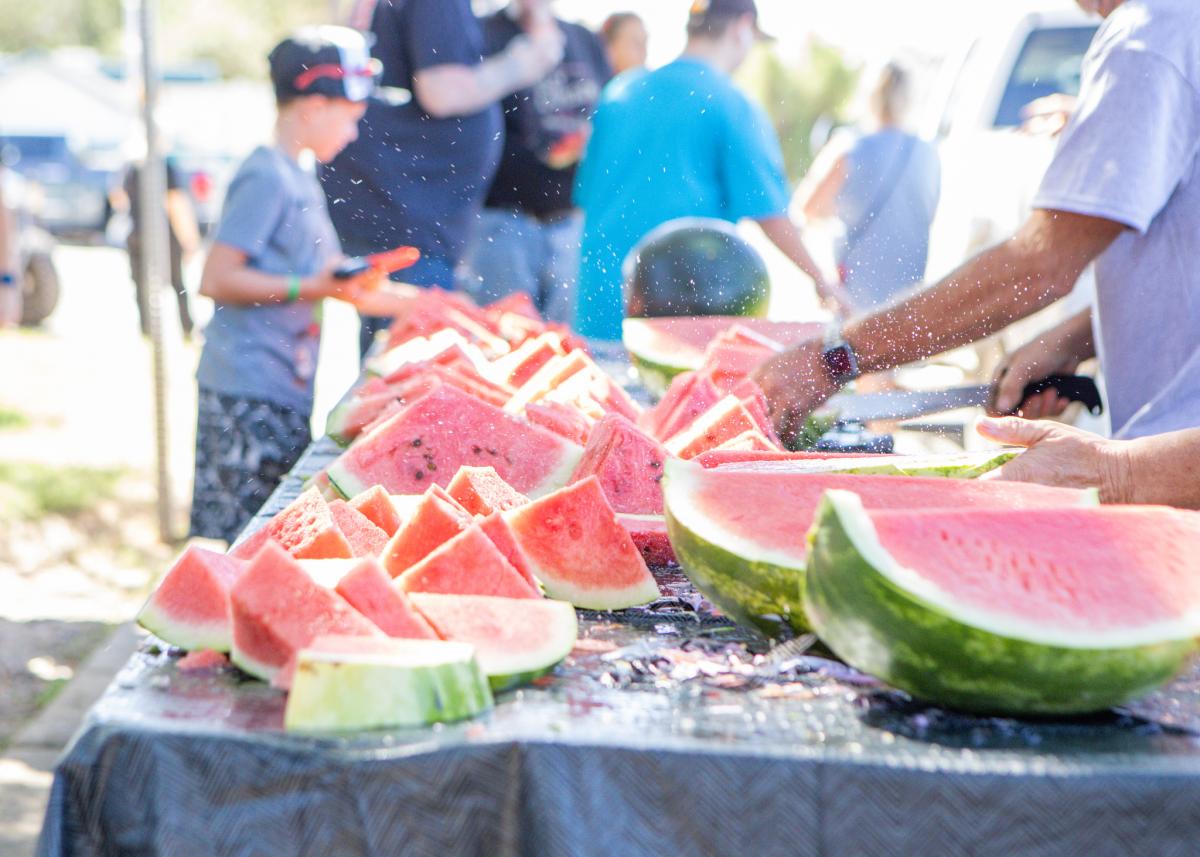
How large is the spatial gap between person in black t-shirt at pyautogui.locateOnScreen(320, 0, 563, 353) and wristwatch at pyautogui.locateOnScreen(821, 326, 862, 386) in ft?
9.97

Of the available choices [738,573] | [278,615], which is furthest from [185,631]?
[738,573]

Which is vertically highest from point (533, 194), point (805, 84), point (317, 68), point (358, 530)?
point (805, 84)

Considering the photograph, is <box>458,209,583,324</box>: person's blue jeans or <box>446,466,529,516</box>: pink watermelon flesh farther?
<box>458,209,583,324</box>: person's blue jeans

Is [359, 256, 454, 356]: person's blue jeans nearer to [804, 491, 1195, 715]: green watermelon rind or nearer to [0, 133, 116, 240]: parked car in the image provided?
[804, 491, 1195, 715]: green watermelon rind

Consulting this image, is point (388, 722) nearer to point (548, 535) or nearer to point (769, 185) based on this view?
point (548, 535)

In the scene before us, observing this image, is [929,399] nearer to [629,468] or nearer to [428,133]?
[629,468]

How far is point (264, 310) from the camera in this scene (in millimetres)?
4488

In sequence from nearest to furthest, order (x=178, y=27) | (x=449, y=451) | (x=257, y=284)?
(x=449, y=451) < (x=257, y=284) < (x=178, y=27)

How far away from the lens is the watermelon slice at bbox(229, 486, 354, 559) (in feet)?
6.08

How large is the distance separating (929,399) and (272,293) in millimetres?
2073

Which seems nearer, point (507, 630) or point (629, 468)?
point (507, 630)

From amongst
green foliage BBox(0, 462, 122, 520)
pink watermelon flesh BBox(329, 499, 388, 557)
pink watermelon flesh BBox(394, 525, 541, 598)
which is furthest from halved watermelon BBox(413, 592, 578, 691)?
green foliage BBox(0, 462, 122, 520)

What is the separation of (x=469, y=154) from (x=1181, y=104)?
3634mm

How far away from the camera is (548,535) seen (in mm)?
2029
